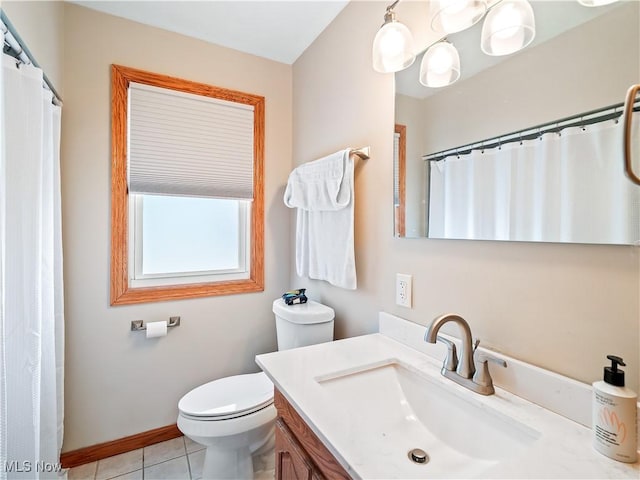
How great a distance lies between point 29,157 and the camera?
1097 millimetres

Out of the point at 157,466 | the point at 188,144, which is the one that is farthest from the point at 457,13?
the point at 157,466

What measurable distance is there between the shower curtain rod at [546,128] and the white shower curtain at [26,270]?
4.51 ft

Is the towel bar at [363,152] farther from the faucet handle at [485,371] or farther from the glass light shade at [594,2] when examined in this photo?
the faucet handle at [485,371]

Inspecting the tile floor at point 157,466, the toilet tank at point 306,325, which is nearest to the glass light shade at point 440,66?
the toilet tank at point 306,325

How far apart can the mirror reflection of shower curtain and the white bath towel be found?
0.51 meters

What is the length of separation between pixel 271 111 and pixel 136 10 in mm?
873

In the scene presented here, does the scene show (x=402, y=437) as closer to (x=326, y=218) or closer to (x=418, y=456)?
(x=418, y=456)

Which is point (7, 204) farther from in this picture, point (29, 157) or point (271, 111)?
point (271, 111)

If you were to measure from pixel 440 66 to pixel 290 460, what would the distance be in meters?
1.35

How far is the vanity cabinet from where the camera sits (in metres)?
0.74

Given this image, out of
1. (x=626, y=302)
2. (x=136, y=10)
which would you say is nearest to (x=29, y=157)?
(x=136, y=10)

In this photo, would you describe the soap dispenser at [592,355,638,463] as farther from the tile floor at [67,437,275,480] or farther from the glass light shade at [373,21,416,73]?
the tile floor at [67,437,275,480]

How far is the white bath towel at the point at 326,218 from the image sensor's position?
146cm

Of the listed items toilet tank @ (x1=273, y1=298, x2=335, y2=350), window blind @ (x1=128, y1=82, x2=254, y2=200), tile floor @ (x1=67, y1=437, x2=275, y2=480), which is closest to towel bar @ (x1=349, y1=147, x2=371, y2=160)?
toilet tank @ (x1=273, y1=298, x2=335, y2=350)
